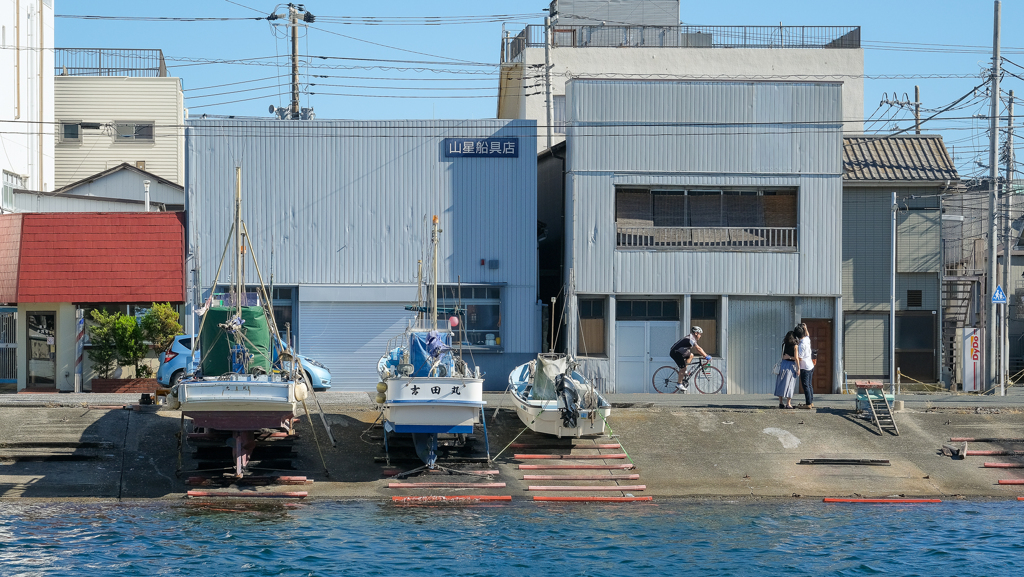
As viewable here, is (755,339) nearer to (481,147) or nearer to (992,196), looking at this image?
(992,196)

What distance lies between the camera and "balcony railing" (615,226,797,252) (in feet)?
93.6

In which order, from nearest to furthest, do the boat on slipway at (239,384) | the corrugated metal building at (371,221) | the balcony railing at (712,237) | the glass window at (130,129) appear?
the boat on slipway at (239,384) < the corrugated metal building at (371,221) < the balcony railing at (712,237) < the glass window at (130,129)

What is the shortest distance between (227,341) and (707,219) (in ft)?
46.9

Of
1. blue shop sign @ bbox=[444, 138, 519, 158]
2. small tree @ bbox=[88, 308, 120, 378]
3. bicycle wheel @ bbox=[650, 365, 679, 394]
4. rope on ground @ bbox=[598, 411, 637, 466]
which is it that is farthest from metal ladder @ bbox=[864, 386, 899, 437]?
→ small tree @ bbox=[88, 308, 120, 378]

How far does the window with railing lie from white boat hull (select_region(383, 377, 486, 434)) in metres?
10.2

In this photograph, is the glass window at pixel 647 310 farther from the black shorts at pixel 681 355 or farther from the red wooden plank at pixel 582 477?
the red wooden plank at pixel 582 477

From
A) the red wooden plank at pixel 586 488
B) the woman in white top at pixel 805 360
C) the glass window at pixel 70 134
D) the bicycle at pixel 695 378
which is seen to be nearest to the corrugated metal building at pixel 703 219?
A: the bicycle at pixel 695 378

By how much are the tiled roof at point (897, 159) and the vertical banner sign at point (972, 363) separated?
4.70 metres

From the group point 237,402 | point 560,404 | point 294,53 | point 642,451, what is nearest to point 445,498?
point 560,404

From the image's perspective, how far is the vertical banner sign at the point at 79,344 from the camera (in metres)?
27.0

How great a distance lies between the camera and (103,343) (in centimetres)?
2680

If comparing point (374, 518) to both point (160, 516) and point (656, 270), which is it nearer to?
point (160, 516)

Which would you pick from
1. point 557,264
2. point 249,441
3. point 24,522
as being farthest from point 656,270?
point 24,522

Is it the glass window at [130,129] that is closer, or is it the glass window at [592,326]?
the glass window at [592,326]
